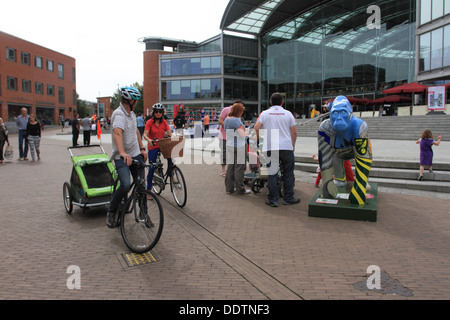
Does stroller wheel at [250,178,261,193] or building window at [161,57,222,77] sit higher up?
building window at [161,57,222,77]

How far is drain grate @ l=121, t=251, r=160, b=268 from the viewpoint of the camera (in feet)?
12.7

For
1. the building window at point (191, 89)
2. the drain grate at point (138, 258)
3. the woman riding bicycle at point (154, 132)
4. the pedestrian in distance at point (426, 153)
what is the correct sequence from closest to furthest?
1. the drain grate at point (138, 258)
2. the woman riding bicycle at point (154, 132)
3. the pedestrian in distance at point (426, 153)
4. the building window at point (191, 89)

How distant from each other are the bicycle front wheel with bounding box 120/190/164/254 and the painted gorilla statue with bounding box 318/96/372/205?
2919mm

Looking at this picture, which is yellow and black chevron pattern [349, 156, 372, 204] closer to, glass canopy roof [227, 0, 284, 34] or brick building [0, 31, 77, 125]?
glass canopy roof [227, 0, 284, 34]

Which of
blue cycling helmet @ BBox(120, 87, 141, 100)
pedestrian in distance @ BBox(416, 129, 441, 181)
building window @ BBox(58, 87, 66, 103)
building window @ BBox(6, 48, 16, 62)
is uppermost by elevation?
building window @ BBox(6, 48, 16, 62)

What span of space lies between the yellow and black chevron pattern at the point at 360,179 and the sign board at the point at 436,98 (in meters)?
21.7

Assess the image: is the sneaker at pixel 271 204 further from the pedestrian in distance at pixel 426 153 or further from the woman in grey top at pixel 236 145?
the pedestrian in distance at pixel 426 153

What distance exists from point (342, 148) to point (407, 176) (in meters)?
3.47

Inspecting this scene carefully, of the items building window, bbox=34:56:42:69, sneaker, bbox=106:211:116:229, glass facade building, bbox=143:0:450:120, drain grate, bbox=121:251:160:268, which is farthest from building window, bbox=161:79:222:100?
drain grate, bbox=121:251:160:268

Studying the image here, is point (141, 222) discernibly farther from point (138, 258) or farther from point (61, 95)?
point (61, 95)

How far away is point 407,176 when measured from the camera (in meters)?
8.10

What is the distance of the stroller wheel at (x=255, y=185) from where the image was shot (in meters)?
7.27

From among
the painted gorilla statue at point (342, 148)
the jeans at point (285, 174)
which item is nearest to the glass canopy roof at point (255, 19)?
the jeans at point (285, 174)
